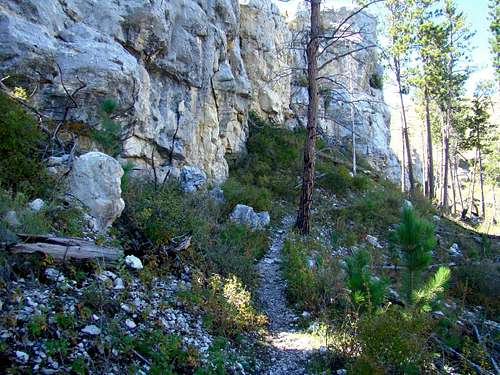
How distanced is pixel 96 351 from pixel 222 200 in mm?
7783

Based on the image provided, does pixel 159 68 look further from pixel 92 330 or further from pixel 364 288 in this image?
pixel 92 330

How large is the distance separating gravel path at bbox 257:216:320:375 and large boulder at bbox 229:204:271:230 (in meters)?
1.26

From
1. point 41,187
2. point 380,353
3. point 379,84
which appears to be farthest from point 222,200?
point 379,84

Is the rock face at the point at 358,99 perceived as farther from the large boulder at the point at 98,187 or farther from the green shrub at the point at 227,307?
the large boulder at the point at 98,187

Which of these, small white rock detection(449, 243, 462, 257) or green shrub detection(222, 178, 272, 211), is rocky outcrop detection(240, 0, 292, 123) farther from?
small white rock detection(449, 243, 462, 257)

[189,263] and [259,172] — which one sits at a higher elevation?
[259,172]

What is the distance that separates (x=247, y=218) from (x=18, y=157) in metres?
5.95

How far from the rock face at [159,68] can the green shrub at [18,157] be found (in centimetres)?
119

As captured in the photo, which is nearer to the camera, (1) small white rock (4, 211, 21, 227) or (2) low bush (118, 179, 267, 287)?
(1) small white rock (4, 211, 21, 227)

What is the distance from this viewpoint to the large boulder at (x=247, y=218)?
10.1 meters

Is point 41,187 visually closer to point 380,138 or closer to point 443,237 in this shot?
point 443,237

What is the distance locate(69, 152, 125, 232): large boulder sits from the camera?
5.55m

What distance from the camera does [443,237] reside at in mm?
13969

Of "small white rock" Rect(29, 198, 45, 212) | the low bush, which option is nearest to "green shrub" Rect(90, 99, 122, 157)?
the low bush
